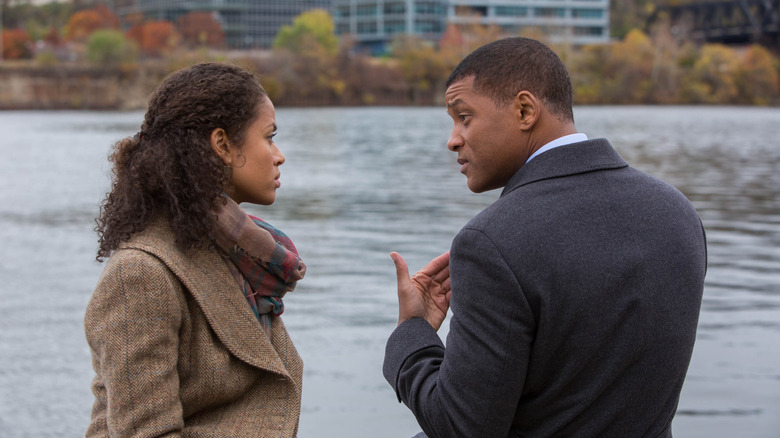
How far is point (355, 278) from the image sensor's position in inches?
414

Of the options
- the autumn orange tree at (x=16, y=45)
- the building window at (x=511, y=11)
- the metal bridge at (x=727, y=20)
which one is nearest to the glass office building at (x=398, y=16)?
the building window at (x=511, y=11)

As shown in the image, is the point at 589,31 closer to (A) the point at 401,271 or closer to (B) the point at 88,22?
(B) the point at 88,22

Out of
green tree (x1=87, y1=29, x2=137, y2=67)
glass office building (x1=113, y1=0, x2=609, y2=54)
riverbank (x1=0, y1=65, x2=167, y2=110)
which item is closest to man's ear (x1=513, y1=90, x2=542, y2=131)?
riverbank (x1=0, y1=65, x2=167, y2=110)

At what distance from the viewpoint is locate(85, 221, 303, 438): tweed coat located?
1928mm

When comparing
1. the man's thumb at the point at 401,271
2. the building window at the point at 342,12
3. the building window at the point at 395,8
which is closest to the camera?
the man's thumb at the point at 401,271

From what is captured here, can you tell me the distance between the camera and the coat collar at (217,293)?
6.56 feet

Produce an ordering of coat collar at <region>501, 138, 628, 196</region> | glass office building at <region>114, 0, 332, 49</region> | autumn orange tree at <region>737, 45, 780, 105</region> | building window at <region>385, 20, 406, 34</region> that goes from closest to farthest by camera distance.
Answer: coat collar at <region>501, 138, 628, 196</region>
autumn orange tree at <region>737, 45, 780, 105</region>
building window at <region>385, 20, 406, 34</region>
glass office building at <region>114, 0, 332, 49</region>

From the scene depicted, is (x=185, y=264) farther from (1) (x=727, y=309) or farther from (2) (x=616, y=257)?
(1) (x=727, y=309)

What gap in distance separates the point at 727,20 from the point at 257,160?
10421 cm

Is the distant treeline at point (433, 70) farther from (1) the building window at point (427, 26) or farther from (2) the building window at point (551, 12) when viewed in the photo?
(2) the building window at point (551, 12)

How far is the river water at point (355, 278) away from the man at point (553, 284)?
38.0 inches

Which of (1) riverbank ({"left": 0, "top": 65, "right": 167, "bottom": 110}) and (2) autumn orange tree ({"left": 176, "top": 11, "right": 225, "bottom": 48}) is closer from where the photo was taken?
(1) riverbank ({"left": 0, "top": 65, "right": 167, "bottom": 110})

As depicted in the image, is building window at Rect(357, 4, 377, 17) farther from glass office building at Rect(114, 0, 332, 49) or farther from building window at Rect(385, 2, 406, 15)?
glass office building at Rect(114, 0, 332, 49)

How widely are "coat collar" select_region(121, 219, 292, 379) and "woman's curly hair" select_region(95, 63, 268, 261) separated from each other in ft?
0.09
